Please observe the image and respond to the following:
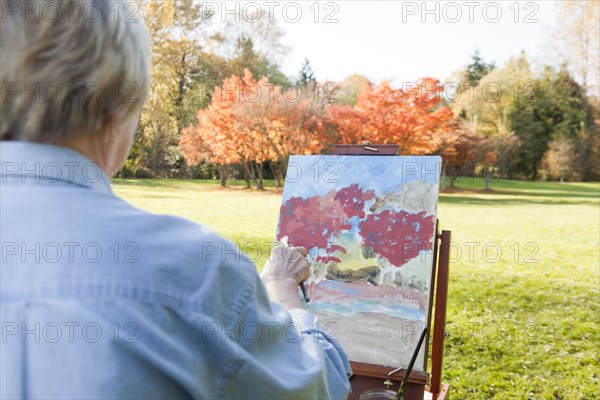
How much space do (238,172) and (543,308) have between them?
20251mm

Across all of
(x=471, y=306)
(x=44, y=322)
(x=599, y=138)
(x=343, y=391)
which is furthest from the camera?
(x=599, y=138)

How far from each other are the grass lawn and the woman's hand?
247 centimetres

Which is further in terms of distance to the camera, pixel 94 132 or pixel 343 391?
pixel 343 391

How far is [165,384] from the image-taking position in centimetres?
65

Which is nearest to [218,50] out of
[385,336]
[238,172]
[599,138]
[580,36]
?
A: [238,172]

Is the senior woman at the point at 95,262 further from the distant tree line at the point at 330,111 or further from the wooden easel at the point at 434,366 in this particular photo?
the distant tree line at the point at 330,111

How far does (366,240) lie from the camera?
8.86 feet

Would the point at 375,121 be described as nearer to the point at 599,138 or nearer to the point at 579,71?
the point at 579,71

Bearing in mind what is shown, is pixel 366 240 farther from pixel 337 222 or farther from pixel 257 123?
pixel 257 123

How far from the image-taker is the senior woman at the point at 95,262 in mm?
625

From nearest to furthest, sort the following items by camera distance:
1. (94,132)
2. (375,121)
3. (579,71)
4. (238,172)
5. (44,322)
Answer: (44,322) < (94,132) < (375,121) < (238,172) < (579,71)

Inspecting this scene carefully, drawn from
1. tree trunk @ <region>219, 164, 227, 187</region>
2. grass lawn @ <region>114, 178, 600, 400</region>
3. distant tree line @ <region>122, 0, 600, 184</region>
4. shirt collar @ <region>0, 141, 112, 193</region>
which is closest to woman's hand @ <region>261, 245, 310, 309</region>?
shirt collar @ <region>0, 141, 112, 193</region>

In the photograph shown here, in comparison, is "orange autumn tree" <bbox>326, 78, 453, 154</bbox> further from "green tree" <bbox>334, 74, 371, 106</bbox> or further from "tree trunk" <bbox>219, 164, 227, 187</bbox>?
"green tree" <bbox>334, 74, 371, 106</bbox>

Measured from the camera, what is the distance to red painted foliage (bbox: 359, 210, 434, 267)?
2.51 metres
